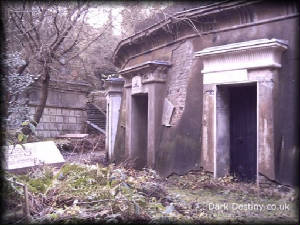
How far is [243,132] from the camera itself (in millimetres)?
6855

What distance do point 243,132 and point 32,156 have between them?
13.4 ft

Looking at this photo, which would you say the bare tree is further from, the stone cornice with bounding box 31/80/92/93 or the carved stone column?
the carved stone column

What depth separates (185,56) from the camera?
7.53 metres

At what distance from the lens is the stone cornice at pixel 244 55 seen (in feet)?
18.7

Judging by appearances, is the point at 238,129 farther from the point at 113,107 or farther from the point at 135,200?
the point at 113,107

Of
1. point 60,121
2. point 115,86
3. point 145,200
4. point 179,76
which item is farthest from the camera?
point 60,121

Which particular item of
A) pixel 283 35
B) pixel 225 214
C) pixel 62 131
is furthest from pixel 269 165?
pixel 62 131

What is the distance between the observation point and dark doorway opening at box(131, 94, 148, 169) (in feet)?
30.4

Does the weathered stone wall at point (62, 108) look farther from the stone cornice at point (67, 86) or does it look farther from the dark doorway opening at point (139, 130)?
the dark doorway opening at point (139, 130)

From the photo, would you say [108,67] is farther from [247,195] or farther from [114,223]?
[114,223]

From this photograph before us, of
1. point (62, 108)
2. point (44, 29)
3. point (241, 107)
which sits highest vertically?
point (44, 29)

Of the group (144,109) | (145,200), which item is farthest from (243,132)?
(144,109)

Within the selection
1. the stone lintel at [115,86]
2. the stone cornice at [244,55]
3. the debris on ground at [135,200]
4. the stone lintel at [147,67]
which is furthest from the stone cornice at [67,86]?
the debris on ground at [135,200]

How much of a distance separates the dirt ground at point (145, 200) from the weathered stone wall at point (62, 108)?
33.4ft
